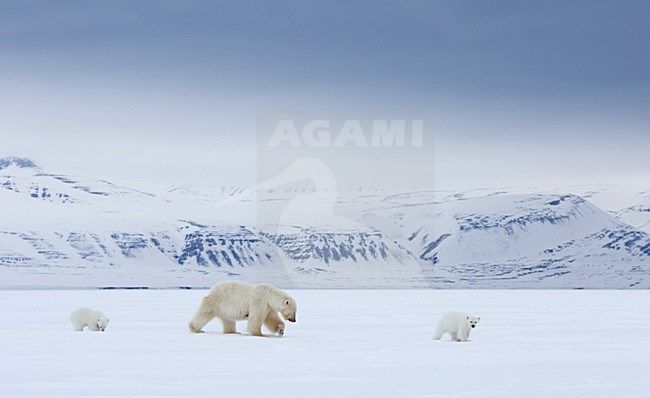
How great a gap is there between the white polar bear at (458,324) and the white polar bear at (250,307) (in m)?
2.24

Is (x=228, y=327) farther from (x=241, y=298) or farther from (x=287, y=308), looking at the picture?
(x=287, y=308)

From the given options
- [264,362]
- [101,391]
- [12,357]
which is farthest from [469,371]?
[12,357]

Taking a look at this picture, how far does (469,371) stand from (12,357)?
505cm

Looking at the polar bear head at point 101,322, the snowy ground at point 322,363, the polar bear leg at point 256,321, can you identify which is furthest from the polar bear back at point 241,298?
the polar bear head at point 101,322

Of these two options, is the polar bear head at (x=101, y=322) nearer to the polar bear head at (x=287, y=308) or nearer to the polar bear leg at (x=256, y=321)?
the polar bear leg at (x=256, y=321)

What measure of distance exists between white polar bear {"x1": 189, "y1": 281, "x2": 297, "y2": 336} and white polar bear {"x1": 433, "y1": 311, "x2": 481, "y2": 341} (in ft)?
7.36

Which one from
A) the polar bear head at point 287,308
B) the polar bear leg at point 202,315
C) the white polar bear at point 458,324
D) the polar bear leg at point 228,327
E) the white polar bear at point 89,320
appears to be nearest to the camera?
the white polar bear at point 458,324

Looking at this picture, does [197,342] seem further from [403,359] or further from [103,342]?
[403,359]

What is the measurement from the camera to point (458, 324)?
14898 millimetres

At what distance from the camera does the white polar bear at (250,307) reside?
1516 cm

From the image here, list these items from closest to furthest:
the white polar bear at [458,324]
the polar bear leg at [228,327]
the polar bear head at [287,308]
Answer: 1. the white polar bear at [458,324]
2. the polar bear head at [287,308]
3. the polar bear leg at [228,327]

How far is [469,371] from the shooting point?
34.5 feet

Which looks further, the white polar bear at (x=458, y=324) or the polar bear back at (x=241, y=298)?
the polar bear back at (x=241, y=298)

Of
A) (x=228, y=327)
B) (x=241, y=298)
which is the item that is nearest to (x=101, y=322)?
(x=228, y=327)
